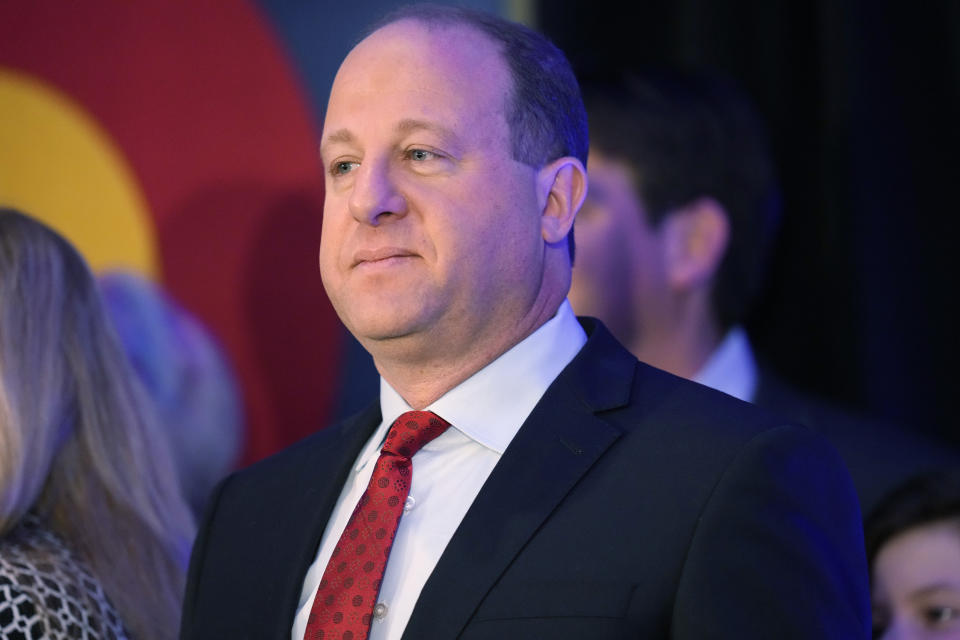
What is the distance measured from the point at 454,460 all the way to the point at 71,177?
Answer: 5.92ft

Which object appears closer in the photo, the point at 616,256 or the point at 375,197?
the point at 375,197

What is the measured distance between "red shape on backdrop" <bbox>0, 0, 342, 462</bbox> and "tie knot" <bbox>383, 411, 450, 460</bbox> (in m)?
1.44

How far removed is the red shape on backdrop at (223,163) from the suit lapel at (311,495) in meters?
1.18

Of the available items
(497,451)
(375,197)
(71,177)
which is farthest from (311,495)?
(71,177)

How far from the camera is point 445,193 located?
154 cm

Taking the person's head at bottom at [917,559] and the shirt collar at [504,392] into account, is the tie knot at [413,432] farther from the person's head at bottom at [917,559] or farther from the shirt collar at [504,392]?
the person's head at bottom at [917,559]

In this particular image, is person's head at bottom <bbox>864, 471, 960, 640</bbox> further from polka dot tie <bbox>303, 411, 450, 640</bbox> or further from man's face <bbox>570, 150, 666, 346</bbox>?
polka dot tie <bbox>303, 411, 450, 640</bbox>

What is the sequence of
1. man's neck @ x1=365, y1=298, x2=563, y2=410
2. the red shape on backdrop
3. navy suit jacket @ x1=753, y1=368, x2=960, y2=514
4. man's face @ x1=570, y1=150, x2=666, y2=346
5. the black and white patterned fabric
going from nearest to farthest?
man's neck @ x1=365, y1=298, x2=563, y2=410 < the black and white patterned fabric < navy suit jacket @ x1=753, y1=368, x2=960, y2=514 < man's face @ x1=570, y1=150, x2=666, y2=346 < the red shape on backdrop

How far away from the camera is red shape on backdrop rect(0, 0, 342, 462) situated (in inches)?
118

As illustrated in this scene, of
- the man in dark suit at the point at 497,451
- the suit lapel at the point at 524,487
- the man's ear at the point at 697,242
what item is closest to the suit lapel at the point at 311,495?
the man in dark suit at the point at 497,451

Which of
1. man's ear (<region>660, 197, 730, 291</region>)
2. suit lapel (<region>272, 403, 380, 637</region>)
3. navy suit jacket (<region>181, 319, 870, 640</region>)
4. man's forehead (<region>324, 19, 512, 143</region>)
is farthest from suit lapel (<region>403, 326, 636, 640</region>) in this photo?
man's ear (<region>660, 197, 730, 291</region>)

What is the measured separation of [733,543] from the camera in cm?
133

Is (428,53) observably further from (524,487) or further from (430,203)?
(524,487)

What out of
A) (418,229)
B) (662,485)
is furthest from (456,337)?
(662,485)
